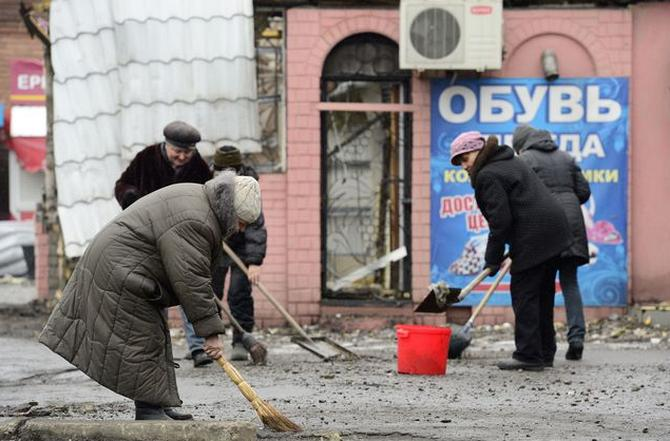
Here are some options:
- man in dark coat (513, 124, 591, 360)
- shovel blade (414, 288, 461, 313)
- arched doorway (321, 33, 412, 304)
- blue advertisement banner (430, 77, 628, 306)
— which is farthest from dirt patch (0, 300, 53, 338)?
man in dark coat (513, 124, 591, 360)

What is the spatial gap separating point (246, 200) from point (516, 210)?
168 inches

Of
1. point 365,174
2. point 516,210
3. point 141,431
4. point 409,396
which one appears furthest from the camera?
point 365,174

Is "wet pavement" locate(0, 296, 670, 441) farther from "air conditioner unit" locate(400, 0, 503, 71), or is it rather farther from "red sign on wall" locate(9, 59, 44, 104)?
"red sign on wall" locate(9, 59, 44, 104)

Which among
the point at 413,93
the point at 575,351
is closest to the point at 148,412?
the point at 575,351

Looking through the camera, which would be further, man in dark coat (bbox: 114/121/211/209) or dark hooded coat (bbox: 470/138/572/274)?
man in dark coat (bbox: 114/121/211/209)

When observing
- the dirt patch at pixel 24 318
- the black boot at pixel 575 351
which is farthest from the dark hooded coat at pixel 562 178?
the dirt patch at pixel 24 318

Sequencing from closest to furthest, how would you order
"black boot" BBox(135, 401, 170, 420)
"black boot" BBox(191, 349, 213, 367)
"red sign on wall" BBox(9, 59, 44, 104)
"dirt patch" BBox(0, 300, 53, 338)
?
"black boot" BBox(135, 401, 170, 420)
"black boot" BBox(191, 349, 213, 367)
"dirt patch" BBox(0, 300, 53, 338)
"red sign on wall" BBox(9, 59, 44, 104)

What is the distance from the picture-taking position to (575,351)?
12398mm

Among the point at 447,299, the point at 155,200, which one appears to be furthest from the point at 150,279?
the point at 447,299

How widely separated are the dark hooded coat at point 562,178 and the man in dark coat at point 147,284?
17.7ft

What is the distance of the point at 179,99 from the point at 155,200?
340 inches

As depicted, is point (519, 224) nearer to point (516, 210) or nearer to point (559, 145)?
point (516, 210)

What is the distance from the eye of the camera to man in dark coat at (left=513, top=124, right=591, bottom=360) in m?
12.4

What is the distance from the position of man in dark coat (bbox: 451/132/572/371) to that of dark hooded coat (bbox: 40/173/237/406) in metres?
4.03
